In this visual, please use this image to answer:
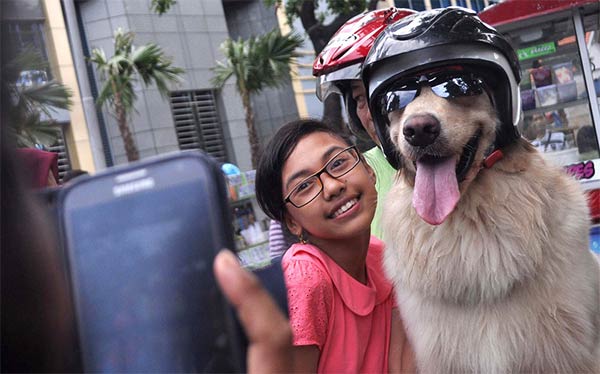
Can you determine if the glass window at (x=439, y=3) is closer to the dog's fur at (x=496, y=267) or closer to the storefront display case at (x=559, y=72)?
the storefront display case at (x=559, y=72)

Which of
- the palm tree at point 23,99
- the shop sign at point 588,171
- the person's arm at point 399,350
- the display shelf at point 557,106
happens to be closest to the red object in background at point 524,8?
the display shelf at point 557,106

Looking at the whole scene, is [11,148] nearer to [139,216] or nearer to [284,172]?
[139,216]

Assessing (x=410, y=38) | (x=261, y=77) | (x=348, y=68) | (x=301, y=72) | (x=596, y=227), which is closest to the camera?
(x=410, y=38)

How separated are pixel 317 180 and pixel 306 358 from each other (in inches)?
20.9

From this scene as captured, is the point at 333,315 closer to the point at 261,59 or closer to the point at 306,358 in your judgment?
the point at 306,358

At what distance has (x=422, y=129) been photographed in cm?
195

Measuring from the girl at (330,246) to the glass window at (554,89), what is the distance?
16.7 feet

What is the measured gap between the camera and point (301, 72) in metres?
27.7

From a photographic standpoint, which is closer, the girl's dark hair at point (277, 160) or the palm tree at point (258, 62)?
the girl's dark hair at point (277, 160)

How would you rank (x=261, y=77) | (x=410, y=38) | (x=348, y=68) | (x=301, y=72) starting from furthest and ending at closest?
(x=301, y=72), (x=261, y=77), (x=348, y=68), (x=410, y=38)

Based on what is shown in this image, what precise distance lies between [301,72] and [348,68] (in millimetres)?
25317

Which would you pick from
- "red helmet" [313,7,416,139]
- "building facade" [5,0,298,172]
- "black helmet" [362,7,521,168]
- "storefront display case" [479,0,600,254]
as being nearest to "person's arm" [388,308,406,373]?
"black helmet" [362,7,521,168]

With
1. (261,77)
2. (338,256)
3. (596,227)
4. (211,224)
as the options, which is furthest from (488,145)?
(261,77)

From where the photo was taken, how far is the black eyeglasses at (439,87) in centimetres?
197
